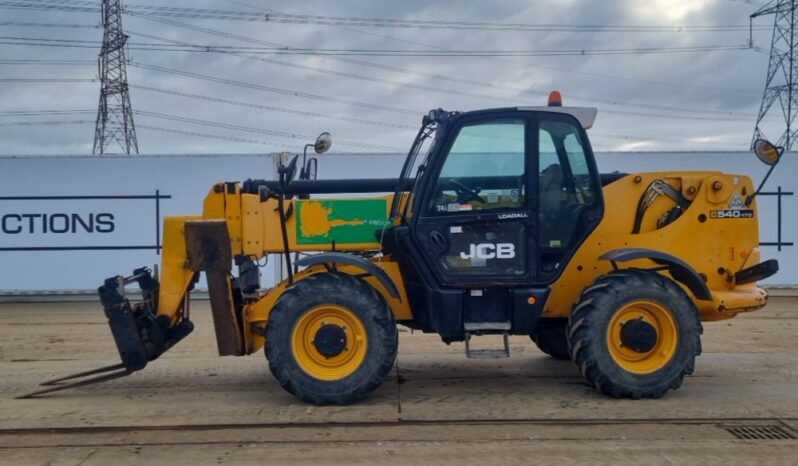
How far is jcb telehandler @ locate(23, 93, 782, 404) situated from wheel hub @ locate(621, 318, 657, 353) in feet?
0.04

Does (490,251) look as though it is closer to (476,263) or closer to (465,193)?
(476,263)

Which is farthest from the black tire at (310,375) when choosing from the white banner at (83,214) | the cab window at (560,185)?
the white banner at (83,214)

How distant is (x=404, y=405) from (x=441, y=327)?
0.71 m

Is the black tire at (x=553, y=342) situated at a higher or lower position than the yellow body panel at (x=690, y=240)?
lower

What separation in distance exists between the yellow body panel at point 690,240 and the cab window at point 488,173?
0.87 m

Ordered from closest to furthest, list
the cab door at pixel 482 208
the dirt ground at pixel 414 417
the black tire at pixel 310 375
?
1. the dirt ground at pixel 414 417
2. the black tire at pixel 310 375
3. the cab door at pixel 482 208

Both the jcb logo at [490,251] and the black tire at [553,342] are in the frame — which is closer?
the jcb logo at [490,251]

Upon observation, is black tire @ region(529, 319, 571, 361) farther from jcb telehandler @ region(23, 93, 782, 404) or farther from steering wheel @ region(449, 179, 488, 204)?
steering wheel @ region(449, 179, 488, 204)

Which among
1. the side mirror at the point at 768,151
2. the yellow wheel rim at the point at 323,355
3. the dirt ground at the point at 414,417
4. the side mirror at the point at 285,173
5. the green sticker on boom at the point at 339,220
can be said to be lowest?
the dirt ground at the point at 414,417

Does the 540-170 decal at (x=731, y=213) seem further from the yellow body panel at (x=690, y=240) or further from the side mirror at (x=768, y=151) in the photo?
the side mirror at (x=768, y=151)

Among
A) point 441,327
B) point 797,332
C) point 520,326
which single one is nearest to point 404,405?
point 441,327

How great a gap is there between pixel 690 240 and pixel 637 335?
1127 millimetres

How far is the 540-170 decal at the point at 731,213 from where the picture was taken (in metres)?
7.24

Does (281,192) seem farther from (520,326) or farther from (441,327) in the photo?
(520,326)
